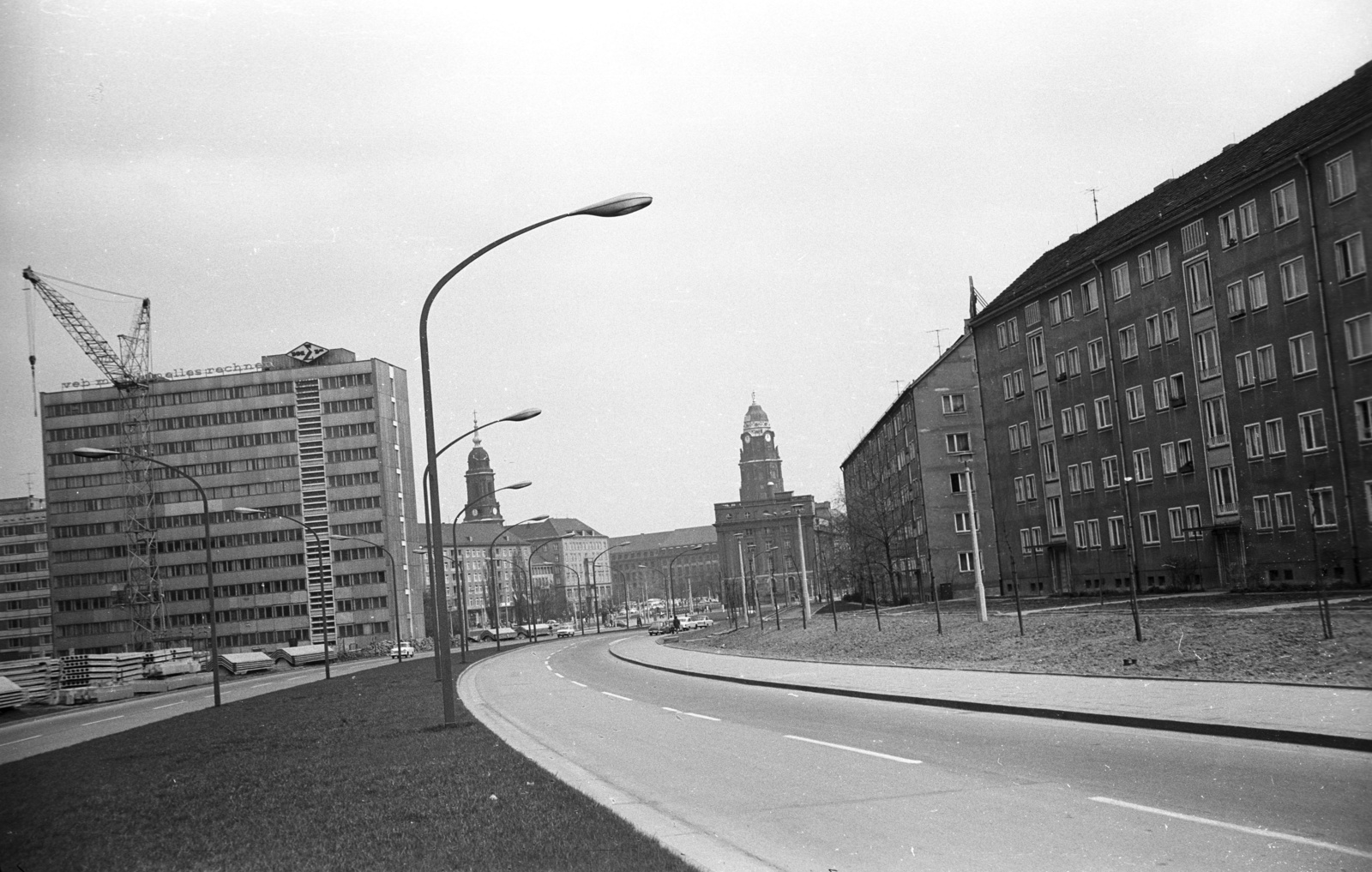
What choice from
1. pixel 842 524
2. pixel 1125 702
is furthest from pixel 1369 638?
pixel 842 524

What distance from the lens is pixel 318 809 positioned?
36.8 ft

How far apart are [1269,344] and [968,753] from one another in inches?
230

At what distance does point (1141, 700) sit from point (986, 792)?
20.1 ft

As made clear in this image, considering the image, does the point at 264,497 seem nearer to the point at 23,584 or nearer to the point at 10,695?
the point at 23,584

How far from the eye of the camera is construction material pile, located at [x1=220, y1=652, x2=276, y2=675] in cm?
8038

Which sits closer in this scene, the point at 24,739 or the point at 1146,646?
the point at 1146,646

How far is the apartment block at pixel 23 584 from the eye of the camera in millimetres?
52500

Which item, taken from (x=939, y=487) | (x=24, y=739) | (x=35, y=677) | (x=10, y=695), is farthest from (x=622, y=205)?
(x=939, y=487)

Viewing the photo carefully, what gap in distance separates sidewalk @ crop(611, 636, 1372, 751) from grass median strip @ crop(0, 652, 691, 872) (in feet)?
22.8

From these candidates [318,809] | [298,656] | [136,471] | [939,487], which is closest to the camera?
[318,809]

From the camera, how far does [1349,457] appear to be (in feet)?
37.1

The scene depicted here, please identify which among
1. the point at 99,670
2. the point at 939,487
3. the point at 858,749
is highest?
the point at 939,487

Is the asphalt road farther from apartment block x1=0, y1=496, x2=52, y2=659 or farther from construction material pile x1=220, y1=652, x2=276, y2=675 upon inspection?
construction material pile x1=220, y1=652, x2=276, y2=675

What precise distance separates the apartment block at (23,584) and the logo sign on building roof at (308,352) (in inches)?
1263
